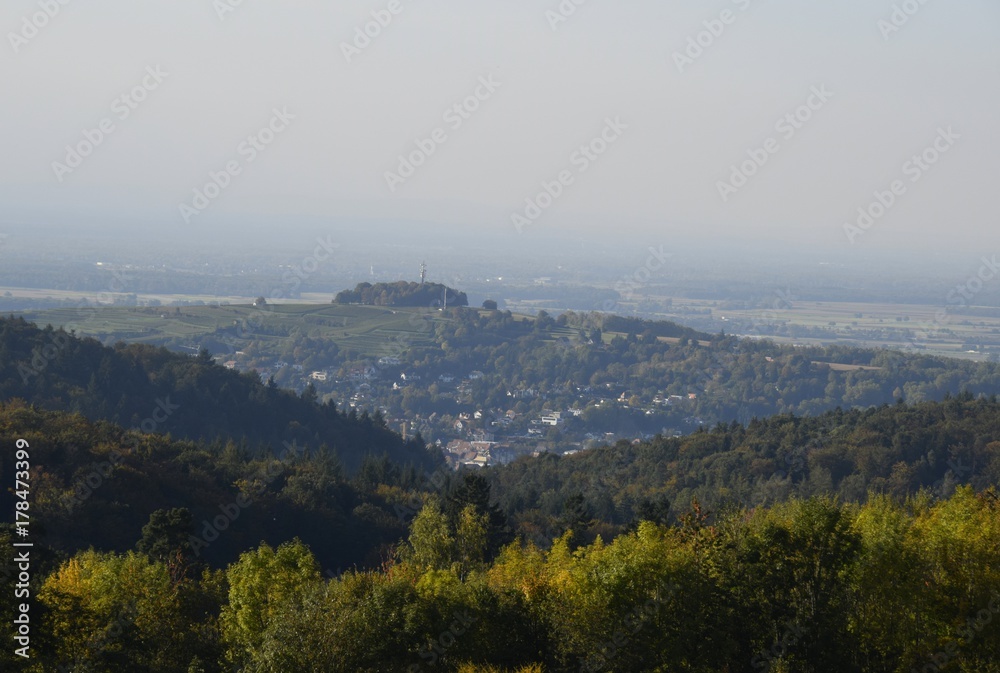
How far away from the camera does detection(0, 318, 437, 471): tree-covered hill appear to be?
253ft

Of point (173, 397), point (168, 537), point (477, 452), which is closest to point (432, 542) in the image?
point (168, 537)

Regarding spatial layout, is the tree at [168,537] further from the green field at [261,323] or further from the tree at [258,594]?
the green field at [261,323]

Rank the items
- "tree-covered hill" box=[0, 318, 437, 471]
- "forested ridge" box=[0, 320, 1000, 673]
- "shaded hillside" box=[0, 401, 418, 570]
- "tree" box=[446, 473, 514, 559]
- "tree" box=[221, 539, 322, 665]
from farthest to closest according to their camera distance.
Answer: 1. "tree-covered hill" box=[0, 318, 437, 471]
2. "shaded hillside" box=[0, 401, 418, 570]
3. "tree" box=[446, 473, 514, 559]
4. "tree" box=[221, 539, 322, 665]
5. "forested ridge" box=[0, 320, 1000, 673]

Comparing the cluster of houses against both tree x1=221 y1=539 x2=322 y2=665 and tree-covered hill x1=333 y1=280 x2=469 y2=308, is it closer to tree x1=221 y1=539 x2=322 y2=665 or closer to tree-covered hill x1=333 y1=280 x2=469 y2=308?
tree-covered hill x1=333 y1=280 x2=469 y2=308

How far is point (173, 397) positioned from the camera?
8638 cm

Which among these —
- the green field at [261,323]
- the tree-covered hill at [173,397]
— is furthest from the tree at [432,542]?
the green field at [261,323]

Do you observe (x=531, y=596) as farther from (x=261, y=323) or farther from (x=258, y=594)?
(x=261, y=323)

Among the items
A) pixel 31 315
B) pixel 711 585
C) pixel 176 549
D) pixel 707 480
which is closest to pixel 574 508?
pixel 176 549

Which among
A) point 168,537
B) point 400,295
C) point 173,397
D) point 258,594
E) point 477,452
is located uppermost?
point 400,295

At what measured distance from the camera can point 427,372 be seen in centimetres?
15812

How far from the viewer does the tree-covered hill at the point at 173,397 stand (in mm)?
77188

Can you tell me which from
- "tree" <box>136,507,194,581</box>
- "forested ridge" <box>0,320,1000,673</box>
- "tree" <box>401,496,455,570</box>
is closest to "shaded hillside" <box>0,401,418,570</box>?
"forested ridge" <box>0,320,1000,673</box>

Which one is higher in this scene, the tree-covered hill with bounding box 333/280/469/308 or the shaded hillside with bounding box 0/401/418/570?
the tree-covered hill with bounding box 333/280/469/308

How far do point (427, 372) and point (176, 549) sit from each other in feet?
420
